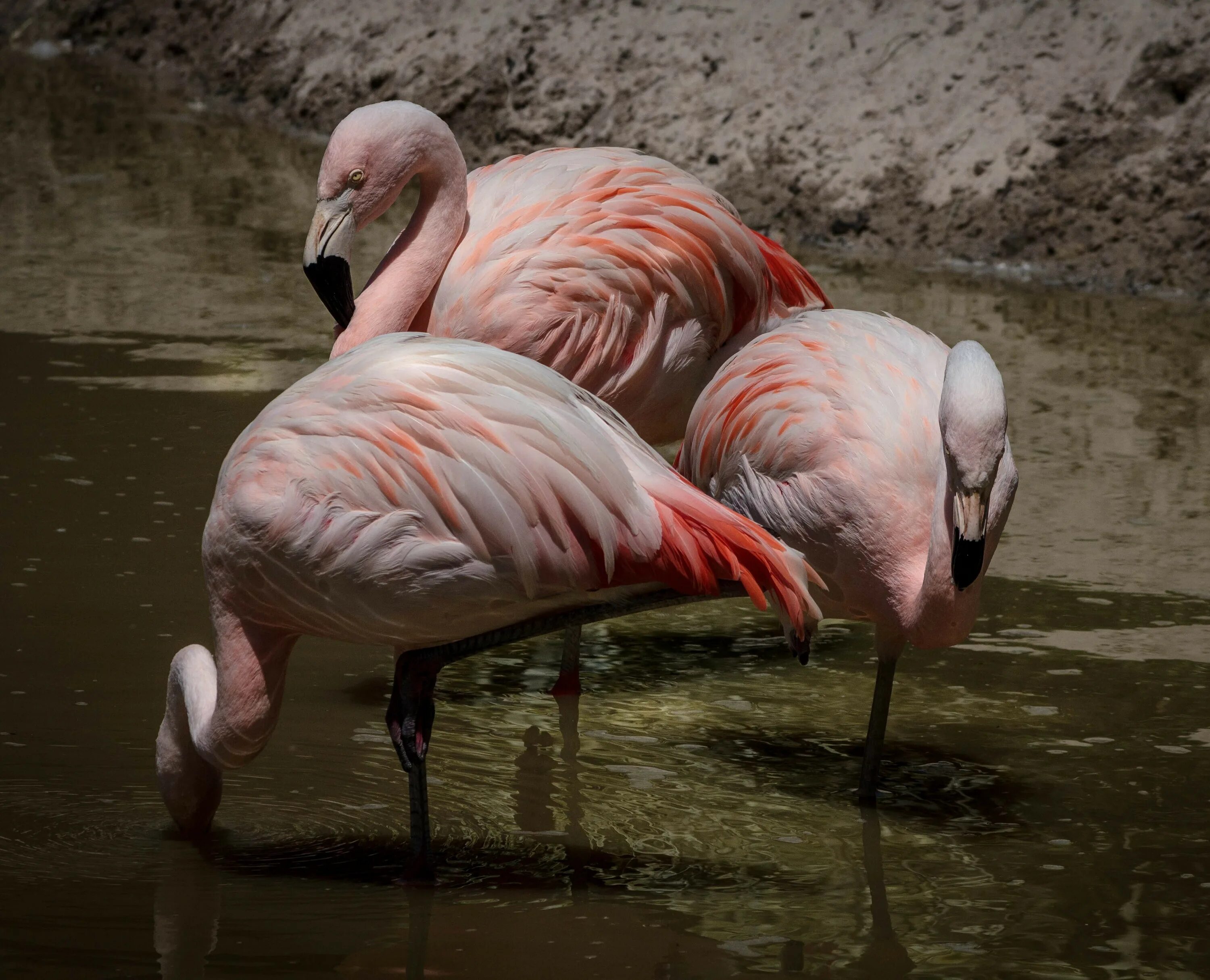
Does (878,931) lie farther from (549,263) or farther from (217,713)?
(549,263)

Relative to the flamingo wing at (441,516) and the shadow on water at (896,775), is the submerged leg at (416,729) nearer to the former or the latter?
the flamingo wing at (441,516)

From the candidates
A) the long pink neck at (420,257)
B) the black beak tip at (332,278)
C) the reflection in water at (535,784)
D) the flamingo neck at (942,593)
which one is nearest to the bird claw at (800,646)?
the flamingo neck at (942,593)

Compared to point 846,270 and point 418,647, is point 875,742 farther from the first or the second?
point 846,270

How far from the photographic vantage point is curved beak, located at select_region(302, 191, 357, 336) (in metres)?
4.20

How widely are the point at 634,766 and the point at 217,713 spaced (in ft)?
3.25

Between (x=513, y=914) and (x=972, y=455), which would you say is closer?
(x=513, y=914)

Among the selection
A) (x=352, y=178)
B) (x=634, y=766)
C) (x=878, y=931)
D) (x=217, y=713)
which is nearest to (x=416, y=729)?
(x=217, y=713)

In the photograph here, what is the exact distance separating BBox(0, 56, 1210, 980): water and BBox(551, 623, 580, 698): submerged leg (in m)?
0.05

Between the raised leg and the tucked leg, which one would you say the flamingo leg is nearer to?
the tucked leg

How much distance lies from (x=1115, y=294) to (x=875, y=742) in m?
4.93

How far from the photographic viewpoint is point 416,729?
3.22 metres

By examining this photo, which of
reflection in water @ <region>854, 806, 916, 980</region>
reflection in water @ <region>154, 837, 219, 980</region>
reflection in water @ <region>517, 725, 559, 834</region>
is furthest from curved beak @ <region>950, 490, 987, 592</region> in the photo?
reflection in water @ <region>154, 837, 219, 980</region>

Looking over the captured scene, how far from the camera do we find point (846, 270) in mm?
8242

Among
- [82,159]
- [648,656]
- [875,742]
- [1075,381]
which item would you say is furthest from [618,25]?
[875,742]
